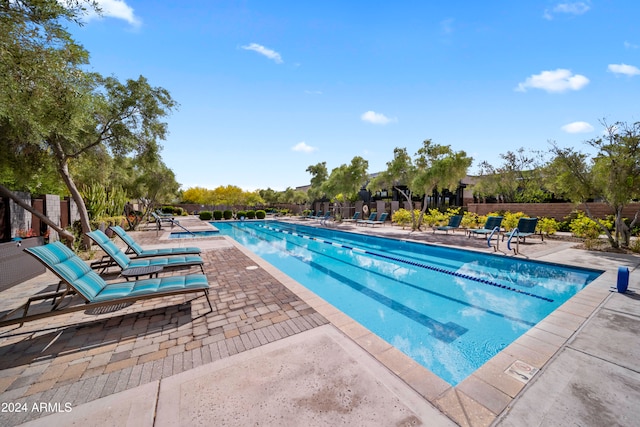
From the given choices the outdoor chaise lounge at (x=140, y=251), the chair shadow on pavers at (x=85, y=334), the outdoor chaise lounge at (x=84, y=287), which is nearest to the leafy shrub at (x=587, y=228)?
the outdoor chaise lounge at (x=84, y=287)

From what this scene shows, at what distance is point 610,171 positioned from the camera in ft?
28.2

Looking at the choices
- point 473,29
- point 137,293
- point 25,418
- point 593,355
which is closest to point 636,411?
point 593,355

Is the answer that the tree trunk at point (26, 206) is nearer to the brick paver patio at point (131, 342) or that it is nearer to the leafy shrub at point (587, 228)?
the brick paver patio at point (131, 342)

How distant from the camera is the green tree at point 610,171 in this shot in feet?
27.9

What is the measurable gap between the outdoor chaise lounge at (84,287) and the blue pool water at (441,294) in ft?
10.7

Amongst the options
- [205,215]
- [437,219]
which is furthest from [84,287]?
[205,215]

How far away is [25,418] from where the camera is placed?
1.98m

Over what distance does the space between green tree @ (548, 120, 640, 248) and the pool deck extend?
7343 mm

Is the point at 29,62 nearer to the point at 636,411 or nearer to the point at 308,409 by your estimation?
the point at 308,409

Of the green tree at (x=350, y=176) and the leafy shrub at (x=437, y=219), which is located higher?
the green tree at (x=350, y=176)

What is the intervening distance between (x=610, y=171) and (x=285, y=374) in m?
12.2

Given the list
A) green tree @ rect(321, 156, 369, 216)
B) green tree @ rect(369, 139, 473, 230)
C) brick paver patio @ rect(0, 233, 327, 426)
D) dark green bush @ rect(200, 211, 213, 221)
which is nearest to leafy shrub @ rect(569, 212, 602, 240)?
green tree @ rect(369, 139, 473, 230)

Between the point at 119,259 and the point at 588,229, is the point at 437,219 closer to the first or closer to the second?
the point at 588,229

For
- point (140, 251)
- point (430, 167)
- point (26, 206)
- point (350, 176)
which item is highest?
point (350, 176)
